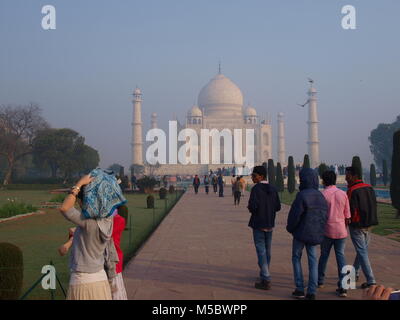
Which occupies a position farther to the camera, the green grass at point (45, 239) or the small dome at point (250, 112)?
the small dome at point (250, 112)

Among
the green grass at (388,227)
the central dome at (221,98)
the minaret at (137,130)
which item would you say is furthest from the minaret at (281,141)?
the green grass at (388,227)

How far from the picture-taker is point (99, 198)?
2.87 meters

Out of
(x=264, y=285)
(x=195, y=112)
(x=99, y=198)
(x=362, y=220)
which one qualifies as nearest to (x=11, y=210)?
(x=264, y=285)

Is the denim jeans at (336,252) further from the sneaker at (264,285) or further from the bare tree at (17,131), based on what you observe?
the bare tree at (17,131)

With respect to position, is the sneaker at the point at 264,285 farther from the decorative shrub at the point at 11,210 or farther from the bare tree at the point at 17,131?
the bare tree at the point at 17,131

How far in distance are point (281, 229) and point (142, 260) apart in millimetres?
4500

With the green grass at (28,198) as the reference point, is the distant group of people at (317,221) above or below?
above

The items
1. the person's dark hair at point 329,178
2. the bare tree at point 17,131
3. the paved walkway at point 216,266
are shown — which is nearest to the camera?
the paved walkway at point 216,266

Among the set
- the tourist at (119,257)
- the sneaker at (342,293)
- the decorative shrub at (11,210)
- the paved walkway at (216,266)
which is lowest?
the paved walkway at (216,266)

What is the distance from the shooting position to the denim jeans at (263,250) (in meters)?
5.13

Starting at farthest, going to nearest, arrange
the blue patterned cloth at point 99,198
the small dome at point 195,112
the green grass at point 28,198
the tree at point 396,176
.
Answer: the small dome at point 195,112 → the green grass at point 28,198 → the tree at point 396,176 → the blue patterned cloth at point 99,198

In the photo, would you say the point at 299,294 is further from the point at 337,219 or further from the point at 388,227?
the point at 388,227

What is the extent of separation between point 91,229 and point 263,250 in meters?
Result: 2.73
